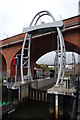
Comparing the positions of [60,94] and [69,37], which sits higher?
[69,37]

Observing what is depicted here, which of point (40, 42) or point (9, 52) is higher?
point (40, 42)

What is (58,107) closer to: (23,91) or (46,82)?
(23,91)

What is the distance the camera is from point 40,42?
2139 centimetres

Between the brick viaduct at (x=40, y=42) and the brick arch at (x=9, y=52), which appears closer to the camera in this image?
the brick viaduct at (x=40, y=42)

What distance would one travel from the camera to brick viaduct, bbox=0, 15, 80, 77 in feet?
54.0

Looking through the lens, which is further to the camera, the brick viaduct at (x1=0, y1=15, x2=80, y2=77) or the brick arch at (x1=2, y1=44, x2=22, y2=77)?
the brick arch at (x1=2, y1=44, x2=22, y2=77)

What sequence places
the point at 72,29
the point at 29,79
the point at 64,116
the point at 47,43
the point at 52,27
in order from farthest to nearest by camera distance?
the point at 47,43
the point at 29,79
the point at 72,29
the point at 52,27
the point at 64,116

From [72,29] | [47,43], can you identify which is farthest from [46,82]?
[72,29]

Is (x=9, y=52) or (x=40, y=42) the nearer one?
(x=40, y=42)

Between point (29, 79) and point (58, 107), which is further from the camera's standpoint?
point (29, 79)

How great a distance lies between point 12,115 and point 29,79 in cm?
719

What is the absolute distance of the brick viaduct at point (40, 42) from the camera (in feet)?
54.0

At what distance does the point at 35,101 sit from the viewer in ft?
51.9

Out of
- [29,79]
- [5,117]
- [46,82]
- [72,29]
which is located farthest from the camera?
[46,82]
